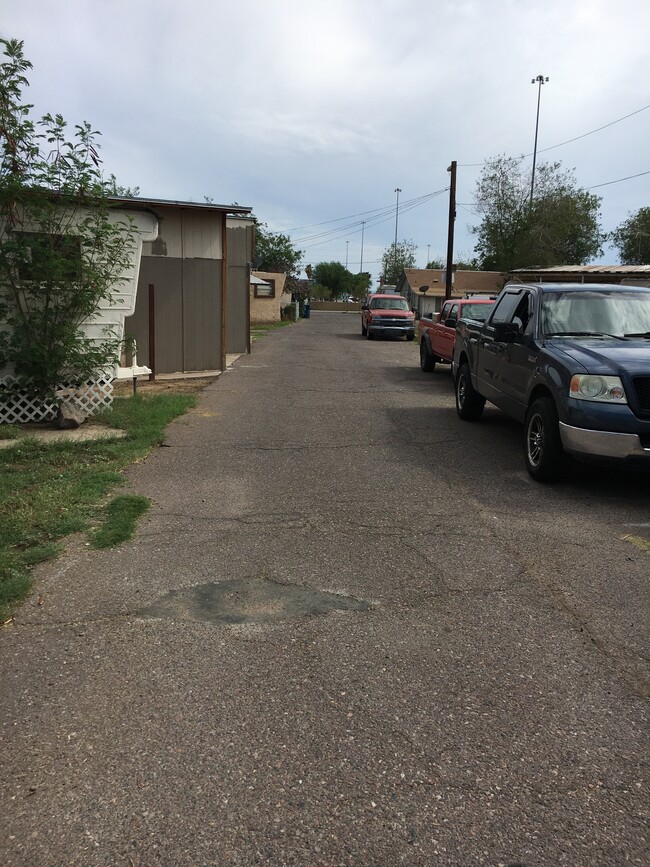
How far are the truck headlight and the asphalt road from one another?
3.09 feet

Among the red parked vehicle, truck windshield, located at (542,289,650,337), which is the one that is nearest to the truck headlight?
truck windshield, located at (542,289,650,337)

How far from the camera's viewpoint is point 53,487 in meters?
6.52

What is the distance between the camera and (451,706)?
10.5 ft

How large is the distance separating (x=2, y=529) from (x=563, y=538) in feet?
13.9

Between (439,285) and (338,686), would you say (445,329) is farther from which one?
(439,285)

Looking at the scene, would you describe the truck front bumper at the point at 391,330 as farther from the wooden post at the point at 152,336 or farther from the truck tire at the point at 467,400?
the truck tire at the point at 467,400

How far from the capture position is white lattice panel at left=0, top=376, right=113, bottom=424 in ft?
31.7

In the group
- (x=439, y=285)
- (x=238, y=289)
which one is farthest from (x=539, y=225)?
(x=238, y=289)

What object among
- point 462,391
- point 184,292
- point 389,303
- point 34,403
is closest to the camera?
point 34,403

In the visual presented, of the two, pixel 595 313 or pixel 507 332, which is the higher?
pixel 595 313

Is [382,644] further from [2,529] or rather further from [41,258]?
[41,258]

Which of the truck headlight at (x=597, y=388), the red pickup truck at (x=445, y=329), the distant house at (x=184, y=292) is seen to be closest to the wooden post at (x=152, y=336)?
the distant house at (x=184, y=292)

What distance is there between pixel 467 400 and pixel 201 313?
774 centimetres

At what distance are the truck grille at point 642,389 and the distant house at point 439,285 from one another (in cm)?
4474
